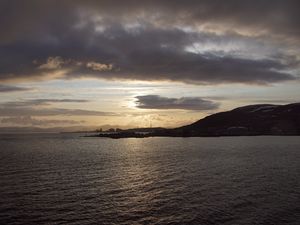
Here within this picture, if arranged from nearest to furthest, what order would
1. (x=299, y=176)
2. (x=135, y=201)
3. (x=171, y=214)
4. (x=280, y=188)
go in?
(x=171, y=214)
(x=135, y=201)
(x=280, y=188)
(x=299, y=176)

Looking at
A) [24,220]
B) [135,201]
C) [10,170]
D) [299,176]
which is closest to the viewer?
[24,220]

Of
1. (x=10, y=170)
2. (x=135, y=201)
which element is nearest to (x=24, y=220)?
(x=135, y=201)

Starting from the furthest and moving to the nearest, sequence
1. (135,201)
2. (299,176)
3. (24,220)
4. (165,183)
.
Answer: (299,176) → (165,183) → (135,201) → (24,220)

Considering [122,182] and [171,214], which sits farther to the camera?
[122,182]

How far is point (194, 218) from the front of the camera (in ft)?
139

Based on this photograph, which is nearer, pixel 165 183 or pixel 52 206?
pixel 52 206

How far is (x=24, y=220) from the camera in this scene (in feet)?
135

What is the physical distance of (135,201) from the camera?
51875 millimetres

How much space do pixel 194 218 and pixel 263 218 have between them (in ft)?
27.6

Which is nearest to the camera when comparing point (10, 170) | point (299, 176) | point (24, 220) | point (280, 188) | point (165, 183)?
point (24, 220)

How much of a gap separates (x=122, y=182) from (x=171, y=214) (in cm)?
2609

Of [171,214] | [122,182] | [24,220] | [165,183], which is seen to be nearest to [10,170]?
[122,182]

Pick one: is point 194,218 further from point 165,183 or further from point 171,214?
point 165,183

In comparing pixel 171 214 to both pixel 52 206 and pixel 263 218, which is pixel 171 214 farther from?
pixel 52 206
